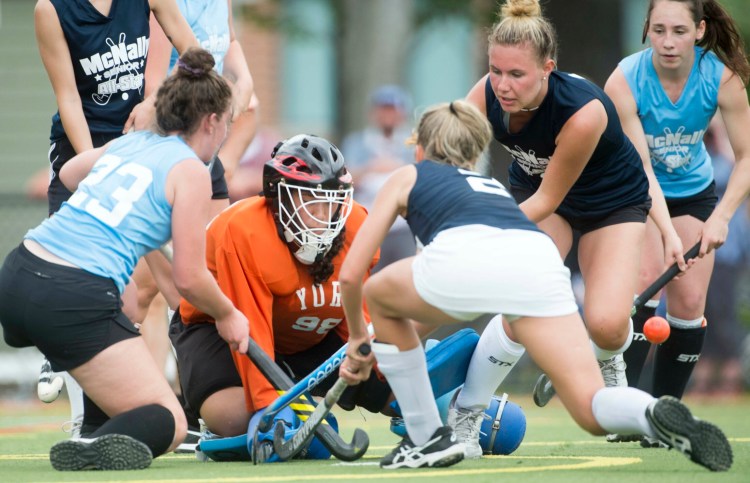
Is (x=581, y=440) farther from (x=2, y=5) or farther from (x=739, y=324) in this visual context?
(x=2, y=5)

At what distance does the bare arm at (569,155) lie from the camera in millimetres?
5051

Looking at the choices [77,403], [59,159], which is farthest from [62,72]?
[77,403]

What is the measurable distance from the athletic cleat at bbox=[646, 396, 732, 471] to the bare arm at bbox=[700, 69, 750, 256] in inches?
68.8

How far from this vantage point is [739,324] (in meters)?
9.93

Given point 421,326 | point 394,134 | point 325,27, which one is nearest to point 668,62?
point 421,326

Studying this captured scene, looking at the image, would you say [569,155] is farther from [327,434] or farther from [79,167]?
[79,167]

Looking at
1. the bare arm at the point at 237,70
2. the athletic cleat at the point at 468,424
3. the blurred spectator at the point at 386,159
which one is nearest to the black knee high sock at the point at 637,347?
the athletic cleat at the point at 468,424

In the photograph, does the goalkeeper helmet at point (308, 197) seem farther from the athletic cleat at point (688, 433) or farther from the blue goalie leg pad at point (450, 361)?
the athletic cleat at point (688, 433)

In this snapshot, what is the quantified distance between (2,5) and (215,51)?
8.43 meters

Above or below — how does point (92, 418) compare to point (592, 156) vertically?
below

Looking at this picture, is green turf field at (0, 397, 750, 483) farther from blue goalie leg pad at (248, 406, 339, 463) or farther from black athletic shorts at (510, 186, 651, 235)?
black athletic shorts at (510, 186, 651, 235)

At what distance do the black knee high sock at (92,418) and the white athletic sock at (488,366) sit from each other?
1.31 meters

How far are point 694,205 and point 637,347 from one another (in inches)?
26.7

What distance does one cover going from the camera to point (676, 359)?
5.89 m
